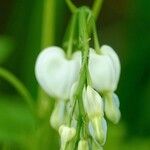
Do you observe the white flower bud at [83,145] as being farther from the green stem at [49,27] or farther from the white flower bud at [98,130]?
the green stem at [49,27]

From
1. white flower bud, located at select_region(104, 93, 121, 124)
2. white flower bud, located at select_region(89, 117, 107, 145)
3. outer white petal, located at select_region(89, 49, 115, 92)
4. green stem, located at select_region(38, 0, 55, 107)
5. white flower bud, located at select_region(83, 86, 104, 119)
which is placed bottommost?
white flower bud, located at select_region(89, 117, 107, 145)

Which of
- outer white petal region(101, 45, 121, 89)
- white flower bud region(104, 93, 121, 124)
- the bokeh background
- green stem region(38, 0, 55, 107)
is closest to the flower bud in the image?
white flower bud region(104, 93, 121, 124)

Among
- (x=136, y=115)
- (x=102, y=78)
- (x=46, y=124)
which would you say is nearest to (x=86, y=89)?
(x=102, y=78)

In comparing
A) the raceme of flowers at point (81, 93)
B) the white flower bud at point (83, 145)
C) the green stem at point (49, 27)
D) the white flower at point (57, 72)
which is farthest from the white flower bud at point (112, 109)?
the green stem at point (49, 27)

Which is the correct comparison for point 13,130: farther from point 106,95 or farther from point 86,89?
point 86,89

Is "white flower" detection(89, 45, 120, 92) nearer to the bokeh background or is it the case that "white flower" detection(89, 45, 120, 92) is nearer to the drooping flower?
the drooping flower

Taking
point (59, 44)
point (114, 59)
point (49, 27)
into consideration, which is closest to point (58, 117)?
point (114, 59)

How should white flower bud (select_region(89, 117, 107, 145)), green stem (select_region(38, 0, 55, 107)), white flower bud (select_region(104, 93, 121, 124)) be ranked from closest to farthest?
white flower bud (select_region(89, 117, 107, 145)) → white flower bud (select_region(104, 93, 121, 124)) → green stem (select_region(38, 0, 55, 107))
